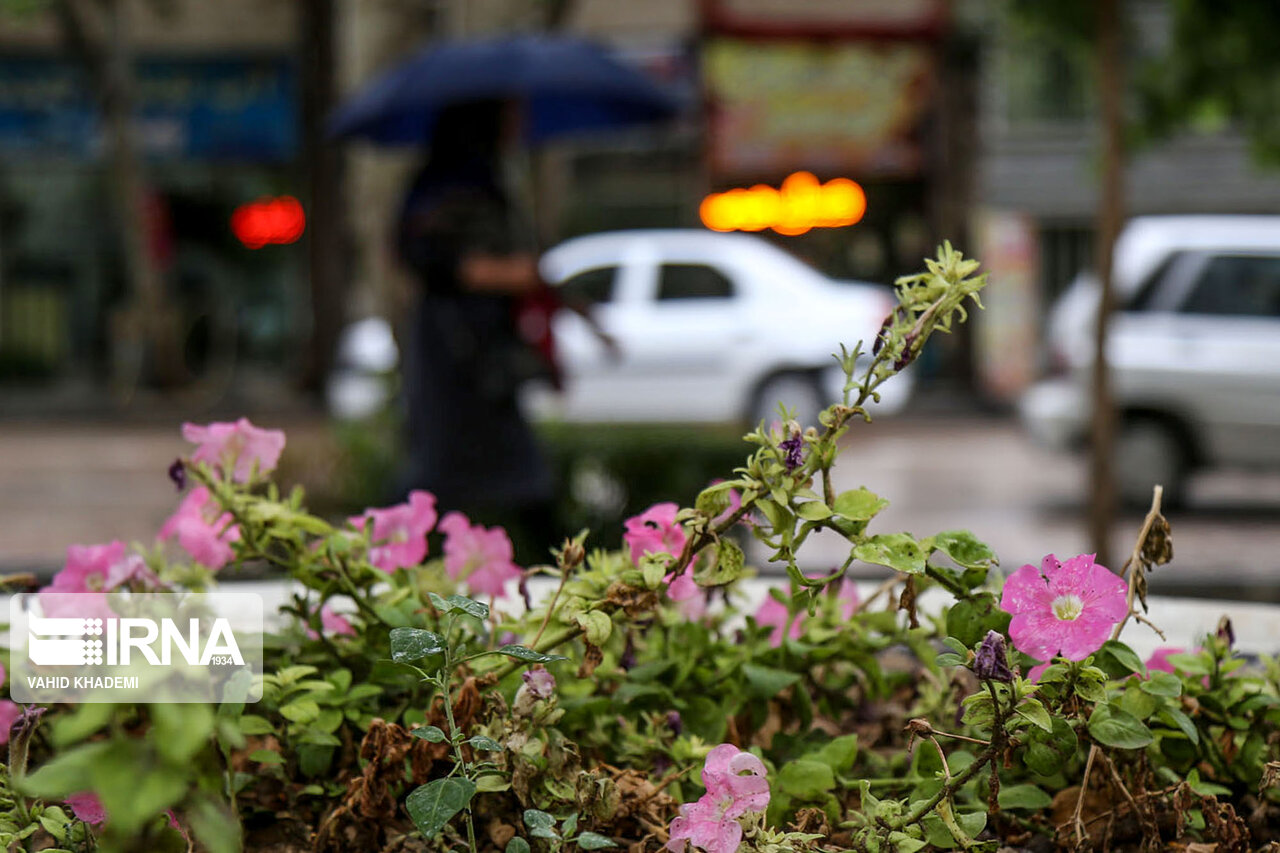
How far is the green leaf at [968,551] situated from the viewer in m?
1.15

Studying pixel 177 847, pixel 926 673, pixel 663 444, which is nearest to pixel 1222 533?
pixel 663 444

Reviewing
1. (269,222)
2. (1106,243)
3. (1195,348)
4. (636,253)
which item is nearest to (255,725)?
(1106,243)

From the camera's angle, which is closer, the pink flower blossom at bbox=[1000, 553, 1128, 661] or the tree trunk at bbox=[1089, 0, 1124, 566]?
the pink flower blossom at bbox=[1000, 553, 1128, 661]

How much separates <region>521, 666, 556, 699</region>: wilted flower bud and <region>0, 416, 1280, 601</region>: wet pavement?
451 cm

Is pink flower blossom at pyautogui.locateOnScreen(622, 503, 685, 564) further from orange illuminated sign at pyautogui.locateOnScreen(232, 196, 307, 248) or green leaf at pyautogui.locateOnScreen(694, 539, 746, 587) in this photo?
orange illuminated sign at pyautogui.locateOnScreen(232, 196, 307, 248)

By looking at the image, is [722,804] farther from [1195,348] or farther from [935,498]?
[935,498]

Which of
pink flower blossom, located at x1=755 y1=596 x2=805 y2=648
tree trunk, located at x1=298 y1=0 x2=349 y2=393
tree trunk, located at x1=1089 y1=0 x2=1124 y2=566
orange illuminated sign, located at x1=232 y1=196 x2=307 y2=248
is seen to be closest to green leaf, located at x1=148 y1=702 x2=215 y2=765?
pink flower blossom, located at x1=755 y1=596 x2=805 y2=648

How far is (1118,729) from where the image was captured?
1.10 m

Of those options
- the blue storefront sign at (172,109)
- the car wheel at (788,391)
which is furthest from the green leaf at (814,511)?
the blue storefront sign at (172,109)

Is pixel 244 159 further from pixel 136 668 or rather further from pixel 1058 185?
pixel 136 668

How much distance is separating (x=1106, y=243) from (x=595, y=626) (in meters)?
4.94

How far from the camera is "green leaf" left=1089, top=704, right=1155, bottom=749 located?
109cm

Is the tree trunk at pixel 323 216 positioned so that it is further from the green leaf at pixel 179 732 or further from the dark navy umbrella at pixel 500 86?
the green leaf at pixel 179 732

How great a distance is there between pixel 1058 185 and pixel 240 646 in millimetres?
19814
